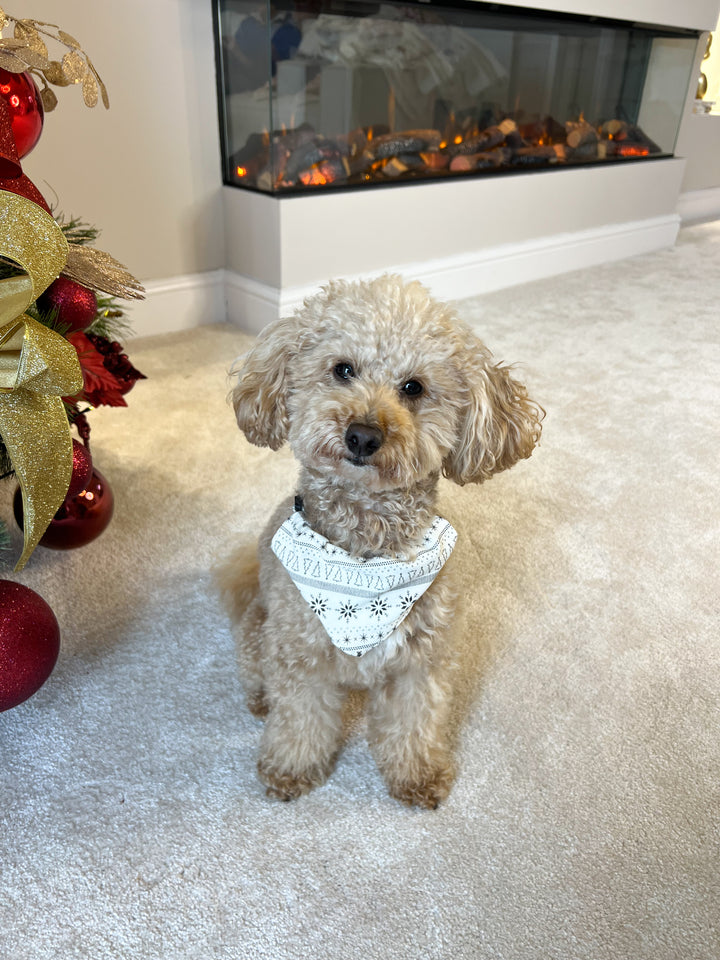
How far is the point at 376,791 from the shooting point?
43.6 inches

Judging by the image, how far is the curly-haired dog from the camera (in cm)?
94

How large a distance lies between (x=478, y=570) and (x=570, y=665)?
0.99 feet

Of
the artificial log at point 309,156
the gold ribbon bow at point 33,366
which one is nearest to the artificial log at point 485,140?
the artificial log at point 309,156

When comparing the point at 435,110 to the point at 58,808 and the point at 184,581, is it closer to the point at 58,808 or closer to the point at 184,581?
the point at 184,581

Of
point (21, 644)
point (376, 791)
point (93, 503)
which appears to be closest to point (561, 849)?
point (376, 791)

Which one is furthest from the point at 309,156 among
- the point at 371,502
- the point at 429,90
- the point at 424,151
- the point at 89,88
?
the point at 371,502

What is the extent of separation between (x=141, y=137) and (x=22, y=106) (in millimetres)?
1367

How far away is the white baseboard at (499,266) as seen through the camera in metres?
2.60

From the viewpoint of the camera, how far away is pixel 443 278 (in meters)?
3.03

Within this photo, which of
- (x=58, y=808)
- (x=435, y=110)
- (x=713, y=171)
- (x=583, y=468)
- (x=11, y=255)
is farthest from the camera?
(x=713, y=171)

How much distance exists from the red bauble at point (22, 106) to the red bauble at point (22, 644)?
0.66 metres

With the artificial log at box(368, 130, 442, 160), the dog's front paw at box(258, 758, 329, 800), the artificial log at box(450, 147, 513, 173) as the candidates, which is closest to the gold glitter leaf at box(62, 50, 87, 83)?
the dog's front paw at box(258, 758, 329, 800)

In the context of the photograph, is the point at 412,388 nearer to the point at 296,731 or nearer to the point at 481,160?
the point at 296,731

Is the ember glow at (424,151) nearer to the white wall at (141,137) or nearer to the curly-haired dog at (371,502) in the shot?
the white wall at (141,137)
